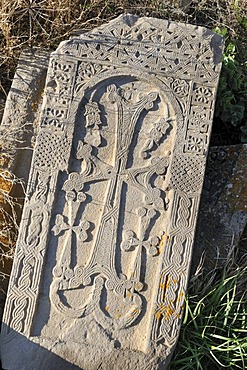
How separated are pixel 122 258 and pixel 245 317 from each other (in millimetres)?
938

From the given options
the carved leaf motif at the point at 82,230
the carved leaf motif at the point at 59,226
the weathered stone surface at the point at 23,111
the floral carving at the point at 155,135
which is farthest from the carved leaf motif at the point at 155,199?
the weathered stone surface at the point at 23,111

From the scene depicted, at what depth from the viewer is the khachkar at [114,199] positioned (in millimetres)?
3217

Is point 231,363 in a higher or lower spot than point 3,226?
lower

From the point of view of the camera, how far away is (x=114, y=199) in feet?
11.1

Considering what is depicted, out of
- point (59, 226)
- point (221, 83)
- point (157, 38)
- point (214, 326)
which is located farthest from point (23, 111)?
point (214, 326)

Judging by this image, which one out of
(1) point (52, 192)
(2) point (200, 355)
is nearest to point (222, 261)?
(2) point (200, 355)

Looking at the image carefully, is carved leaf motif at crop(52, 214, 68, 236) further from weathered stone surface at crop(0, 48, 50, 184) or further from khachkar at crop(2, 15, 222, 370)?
weathered stone surface at crop(0, 48, 50, 184)

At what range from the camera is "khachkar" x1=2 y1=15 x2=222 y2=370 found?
10.6 ft

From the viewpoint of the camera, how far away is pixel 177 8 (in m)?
4.18

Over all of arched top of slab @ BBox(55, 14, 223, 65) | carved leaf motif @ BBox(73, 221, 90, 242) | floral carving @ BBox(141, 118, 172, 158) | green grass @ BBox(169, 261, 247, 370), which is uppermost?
arched top of slab @ BBox(55, 14, 223, 65)

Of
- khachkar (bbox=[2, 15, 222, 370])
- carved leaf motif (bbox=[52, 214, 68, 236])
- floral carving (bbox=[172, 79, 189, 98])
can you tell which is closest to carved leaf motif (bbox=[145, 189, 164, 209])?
khachkar (bbox=[2, 15, 222, 370])

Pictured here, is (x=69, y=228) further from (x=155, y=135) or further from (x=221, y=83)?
(x=221, y=83)

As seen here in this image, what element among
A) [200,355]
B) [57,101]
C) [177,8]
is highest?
[177,8]

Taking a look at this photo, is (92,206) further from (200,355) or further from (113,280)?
(200,355)
